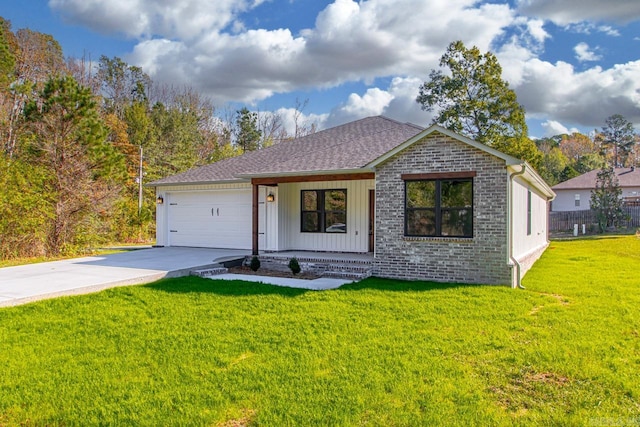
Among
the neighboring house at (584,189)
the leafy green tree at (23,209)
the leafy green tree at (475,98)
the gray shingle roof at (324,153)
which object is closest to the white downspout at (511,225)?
the gray shingle roof at (324,153)

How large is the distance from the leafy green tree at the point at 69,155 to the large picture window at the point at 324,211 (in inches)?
323

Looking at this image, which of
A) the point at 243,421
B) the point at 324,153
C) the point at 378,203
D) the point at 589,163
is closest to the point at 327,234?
the point at 324,153

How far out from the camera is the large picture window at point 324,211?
12.7 meters

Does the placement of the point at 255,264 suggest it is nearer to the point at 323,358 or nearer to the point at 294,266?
the point at 294,266

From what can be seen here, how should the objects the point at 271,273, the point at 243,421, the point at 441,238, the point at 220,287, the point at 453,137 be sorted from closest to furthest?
the point at 243,421 < the point at 220,287 < the point at 453,137 < the point at 441,238 < the point at 271,273

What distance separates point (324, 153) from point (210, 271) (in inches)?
196

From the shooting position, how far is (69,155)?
599 inches

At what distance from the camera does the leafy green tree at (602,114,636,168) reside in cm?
5581

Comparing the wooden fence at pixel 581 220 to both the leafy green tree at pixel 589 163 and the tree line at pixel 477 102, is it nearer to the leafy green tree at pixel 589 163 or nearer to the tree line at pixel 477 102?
the tree line at pixel 477 102

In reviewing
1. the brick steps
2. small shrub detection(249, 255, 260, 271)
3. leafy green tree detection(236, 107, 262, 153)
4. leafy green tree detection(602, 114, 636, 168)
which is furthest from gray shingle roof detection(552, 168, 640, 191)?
small shrub detection(249, 255, 260, 271)

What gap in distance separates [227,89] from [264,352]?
33.8 metres

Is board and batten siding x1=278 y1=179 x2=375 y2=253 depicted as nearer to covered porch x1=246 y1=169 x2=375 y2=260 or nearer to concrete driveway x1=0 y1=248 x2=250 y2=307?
covered porch x1=246 y1=169 x2=375 y2=260

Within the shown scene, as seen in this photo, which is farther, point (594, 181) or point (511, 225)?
point (594, 181)

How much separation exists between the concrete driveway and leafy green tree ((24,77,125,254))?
3156mm
